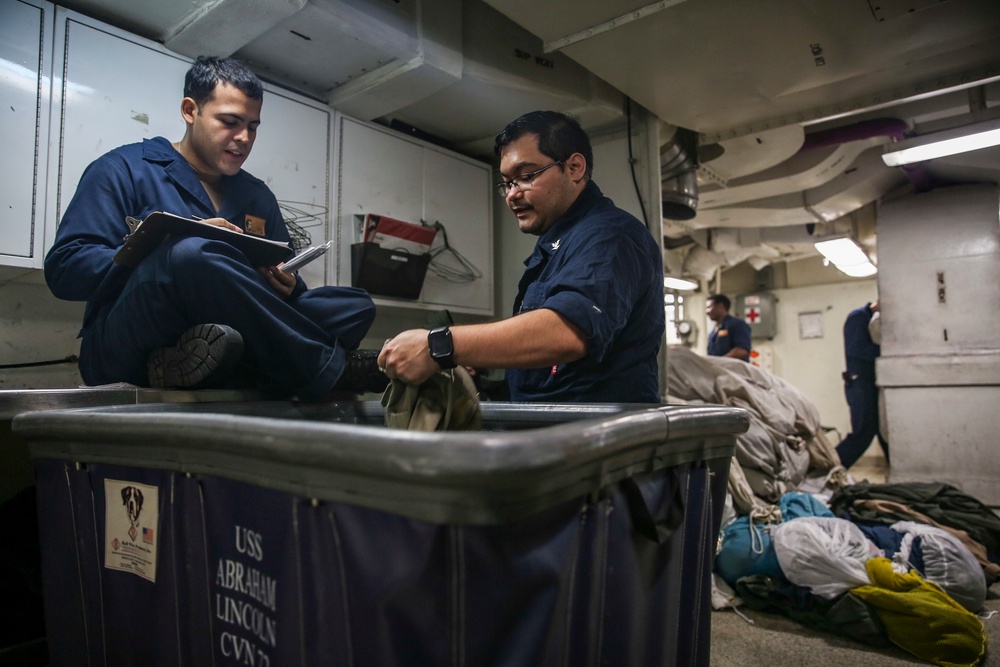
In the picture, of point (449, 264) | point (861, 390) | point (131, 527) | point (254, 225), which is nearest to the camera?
point (131, 527)

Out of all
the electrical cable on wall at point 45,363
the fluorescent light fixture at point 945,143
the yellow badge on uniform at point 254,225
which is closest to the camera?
the yellow badge on uniform at point 254,225

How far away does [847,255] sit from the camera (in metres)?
6.45

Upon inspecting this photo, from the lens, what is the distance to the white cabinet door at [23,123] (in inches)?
77.2

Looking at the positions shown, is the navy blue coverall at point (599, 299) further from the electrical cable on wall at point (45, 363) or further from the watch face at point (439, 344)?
the electrical cable on wall at point (45, 363)

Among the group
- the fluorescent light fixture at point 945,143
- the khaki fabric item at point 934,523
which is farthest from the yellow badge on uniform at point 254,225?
the fluorescent light fixture at point 945,143

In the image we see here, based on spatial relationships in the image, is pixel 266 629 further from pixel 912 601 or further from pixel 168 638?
pixel 912 601

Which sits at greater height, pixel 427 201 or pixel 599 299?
pixel 427 201

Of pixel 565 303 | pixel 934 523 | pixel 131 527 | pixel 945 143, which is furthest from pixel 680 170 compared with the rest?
pixel 131 527

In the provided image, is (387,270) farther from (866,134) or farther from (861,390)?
(861,390)

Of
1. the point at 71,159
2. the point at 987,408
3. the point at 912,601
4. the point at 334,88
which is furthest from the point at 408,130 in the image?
the point at 987,408

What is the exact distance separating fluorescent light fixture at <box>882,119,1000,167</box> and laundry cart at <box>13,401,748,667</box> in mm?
3829

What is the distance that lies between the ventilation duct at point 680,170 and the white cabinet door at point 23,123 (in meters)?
3.12

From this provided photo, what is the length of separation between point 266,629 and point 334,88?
2746 mm

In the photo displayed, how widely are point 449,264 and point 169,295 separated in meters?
2.25
